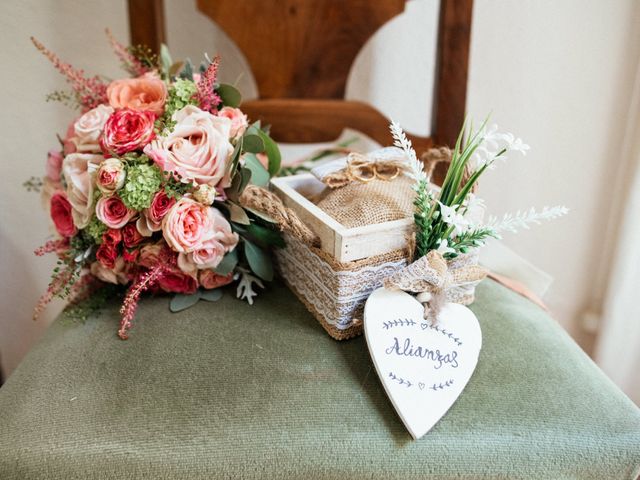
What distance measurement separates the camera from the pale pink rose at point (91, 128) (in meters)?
0.69

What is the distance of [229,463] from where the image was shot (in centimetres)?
52

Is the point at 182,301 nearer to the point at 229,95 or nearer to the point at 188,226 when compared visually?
the point at 188,226

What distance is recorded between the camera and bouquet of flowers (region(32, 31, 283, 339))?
0.65 metres

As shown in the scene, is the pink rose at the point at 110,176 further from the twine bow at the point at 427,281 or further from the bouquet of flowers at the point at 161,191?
the twine bow at the point at 427,281

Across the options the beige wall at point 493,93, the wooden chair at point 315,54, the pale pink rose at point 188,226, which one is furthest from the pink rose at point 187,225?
the beige wall at point 493,93

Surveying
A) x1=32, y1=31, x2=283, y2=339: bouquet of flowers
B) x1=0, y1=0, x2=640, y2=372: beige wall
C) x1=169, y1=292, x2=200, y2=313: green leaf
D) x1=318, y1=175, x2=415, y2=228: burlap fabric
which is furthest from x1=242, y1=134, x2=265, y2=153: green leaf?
x1=0, y1=0, x2=640, y2=372: beige wall

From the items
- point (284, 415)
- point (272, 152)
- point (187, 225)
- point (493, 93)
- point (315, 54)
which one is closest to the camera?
point (284, 415)

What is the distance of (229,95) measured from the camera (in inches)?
29.4

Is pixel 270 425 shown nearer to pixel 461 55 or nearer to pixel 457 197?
pixel 457 197

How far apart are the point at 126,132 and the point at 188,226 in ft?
0.45

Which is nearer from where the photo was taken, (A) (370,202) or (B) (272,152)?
(A) (370,202)

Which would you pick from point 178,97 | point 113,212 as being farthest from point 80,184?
point 178,97

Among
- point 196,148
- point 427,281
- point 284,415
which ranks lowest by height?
point 284,415

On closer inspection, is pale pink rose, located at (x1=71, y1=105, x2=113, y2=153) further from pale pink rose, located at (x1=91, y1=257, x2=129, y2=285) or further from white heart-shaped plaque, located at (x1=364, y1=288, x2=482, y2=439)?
white heart-shaped plaque, located at (x1=364, y1=288, x2=482, y2=439)
